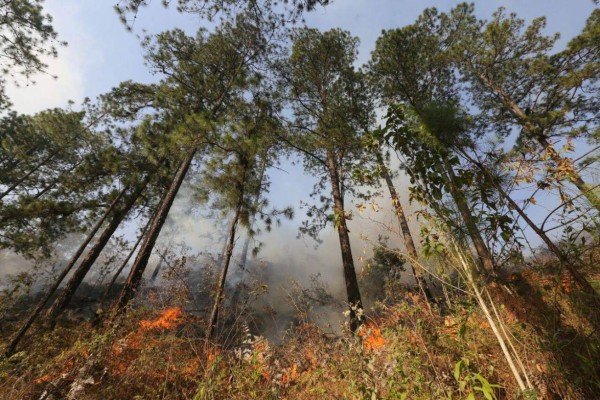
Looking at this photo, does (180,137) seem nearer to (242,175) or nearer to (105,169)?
(242,175)

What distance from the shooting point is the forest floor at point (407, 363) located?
83.7 inches

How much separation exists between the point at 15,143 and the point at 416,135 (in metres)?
20.5

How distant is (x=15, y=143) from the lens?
1419 cm

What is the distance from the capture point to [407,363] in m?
2.90

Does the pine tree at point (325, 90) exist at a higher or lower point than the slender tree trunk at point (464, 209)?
higher

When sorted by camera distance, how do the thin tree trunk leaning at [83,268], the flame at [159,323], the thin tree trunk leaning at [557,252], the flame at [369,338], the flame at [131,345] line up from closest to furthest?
the thin tree trunk leaning at [557,252] → the flame at [369,338] → the flame at [131,345] → the flame at [159,323] → the thin tree trunk leaning at [83,268]

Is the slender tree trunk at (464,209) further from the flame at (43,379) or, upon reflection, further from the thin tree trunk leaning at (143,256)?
the thin tree trunk leaning at (143,256)

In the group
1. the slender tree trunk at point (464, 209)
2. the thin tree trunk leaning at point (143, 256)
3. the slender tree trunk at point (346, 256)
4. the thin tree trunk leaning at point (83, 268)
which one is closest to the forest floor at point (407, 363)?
the slender tree trunk at point (464, 209)

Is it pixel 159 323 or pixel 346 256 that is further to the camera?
pixel 346 256

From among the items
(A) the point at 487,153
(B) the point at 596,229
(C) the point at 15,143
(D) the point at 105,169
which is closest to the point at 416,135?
(A) the point at 487,153

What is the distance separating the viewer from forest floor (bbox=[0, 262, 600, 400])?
213 cm

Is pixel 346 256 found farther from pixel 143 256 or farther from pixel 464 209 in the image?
pixel 464 209

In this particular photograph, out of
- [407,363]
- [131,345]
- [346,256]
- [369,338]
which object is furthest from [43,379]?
[346,256]

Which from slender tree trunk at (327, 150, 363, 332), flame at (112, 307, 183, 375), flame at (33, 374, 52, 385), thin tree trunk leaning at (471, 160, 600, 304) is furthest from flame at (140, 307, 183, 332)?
thin tree trunk leaning at (471, 160, 600, 304)
